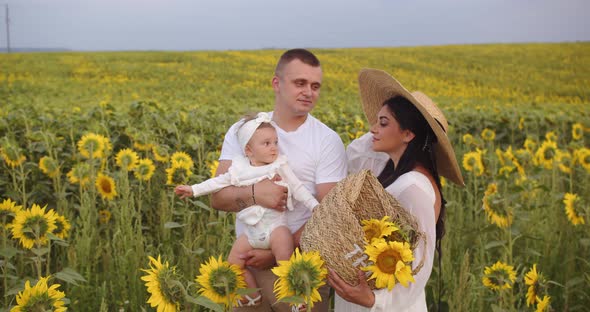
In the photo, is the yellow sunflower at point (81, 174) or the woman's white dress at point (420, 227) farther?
the yellow sunflower at point (81, 174)

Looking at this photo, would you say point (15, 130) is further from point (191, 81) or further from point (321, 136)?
point (191, 81)

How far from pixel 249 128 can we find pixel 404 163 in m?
0.54

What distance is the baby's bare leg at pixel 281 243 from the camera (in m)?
1.91

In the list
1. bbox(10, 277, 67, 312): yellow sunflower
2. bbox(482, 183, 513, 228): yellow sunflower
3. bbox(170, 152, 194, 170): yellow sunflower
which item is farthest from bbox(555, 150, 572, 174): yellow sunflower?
bbox(10, 277, 67, 312): yellow sunflower

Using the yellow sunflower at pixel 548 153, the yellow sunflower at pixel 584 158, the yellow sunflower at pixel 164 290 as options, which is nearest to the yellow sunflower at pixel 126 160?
the yellow sunflower at pixel 164 290

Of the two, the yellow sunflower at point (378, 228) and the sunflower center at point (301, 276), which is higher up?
the yellow sunflower at point (378, 228)

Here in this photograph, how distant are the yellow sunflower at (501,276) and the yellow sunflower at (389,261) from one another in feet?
3.60

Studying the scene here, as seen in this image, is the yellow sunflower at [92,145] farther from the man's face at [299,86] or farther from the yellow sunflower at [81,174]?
the man's face at [299,86]

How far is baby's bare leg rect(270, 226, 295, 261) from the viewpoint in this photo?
1910 mm

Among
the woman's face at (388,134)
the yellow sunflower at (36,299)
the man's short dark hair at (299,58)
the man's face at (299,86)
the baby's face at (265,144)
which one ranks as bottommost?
the yellow sunflower at (36,299)

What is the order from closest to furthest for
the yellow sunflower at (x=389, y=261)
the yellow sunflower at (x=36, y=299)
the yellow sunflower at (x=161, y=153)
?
the yellow sunflower at (x=389, y=261)
the yellow sunflower at (x=36, y=299)
the yellow sunflower at (x=161, y=153)

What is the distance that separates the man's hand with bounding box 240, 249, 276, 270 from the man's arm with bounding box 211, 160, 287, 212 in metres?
0.16

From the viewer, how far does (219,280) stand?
1.57 metres

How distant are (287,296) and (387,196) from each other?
37cm
